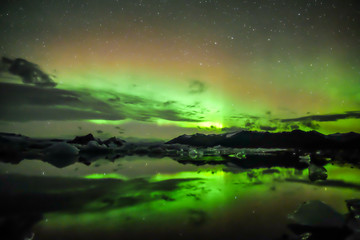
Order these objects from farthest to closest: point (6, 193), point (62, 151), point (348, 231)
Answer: point (62, 151), point (6, 193), point (348, 231)

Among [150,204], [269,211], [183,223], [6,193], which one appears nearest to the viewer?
[183,223]

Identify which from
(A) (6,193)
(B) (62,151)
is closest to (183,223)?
(A) (6,193)

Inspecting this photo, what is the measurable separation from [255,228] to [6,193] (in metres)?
7.08

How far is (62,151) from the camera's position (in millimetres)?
27859

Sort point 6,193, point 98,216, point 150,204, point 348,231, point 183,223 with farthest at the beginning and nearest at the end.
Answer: point 6,193, point 150,204, point 98,216, point 183,223, point 348,231

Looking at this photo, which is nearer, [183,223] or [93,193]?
[183,223]

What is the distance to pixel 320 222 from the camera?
3.79 m

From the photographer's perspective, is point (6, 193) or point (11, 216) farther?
point (6, 193)

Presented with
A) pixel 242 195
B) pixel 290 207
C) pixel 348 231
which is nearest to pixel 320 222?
pixel 348 231

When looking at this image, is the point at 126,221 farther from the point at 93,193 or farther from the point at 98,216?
the point at 93,193

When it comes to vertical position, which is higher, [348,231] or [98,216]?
[348,231]

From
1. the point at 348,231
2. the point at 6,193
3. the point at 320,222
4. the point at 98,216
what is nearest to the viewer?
the point at 348,231

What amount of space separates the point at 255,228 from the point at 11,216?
4.81 meters

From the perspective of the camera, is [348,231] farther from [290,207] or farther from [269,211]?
[290,207]
